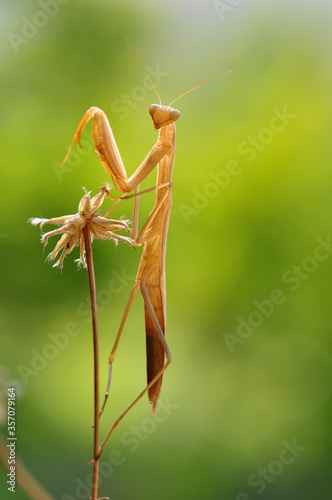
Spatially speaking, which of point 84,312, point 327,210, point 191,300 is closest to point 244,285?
point 191,300

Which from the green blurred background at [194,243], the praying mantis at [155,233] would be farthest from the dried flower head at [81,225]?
the green blurred background at [194,243]

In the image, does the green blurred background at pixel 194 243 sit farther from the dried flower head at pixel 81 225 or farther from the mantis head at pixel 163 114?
the dried flower head at pixel 81 225

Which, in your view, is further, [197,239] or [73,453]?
[197,239]

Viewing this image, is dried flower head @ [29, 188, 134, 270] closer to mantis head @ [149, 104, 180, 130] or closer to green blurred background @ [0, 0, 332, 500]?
mantis head @ [149, 104, 180, 130]

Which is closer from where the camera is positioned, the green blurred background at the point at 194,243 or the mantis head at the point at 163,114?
the mantis head at the point at 163,114

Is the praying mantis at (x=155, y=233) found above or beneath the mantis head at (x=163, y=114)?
beneath

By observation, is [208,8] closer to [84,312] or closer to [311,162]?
[311,162]

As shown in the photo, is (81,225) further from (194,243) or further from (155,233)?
(194,243)
